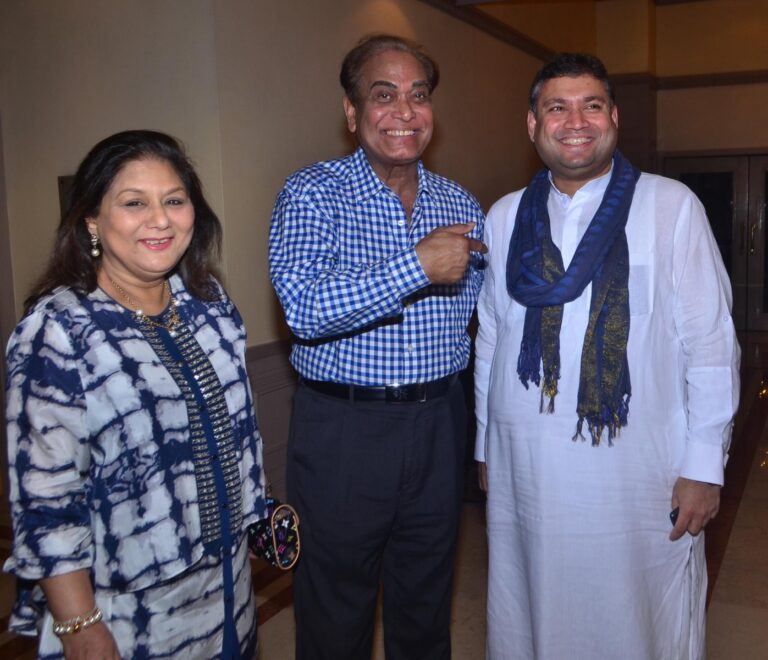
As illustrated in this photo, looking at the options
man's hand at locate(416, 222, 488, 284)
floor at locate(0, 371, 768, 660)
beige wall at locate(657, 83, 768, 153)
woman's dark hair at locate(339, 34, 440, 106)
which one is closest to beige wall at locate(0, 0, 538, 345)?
floor at locate(0, 371, 768, 660)

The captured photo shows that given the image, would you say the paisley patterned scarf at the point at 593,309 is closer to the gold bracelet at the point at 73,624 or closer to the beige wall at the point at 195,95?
the gold bracelet at the point at 73,624

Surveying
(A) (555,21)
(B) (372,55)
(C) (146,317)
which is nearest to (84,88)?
(B) (372,55)

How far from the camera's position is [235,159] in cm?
405

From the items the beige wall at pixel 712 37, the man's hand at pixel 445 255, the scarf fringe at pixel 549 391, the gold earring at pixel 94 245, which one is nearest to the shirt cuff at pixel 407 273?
the man's hand at pixel 445 255

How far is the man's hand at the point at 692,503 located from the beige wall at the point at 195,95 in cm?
257

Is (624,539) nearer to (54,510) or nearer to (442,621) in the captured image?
(442,621)

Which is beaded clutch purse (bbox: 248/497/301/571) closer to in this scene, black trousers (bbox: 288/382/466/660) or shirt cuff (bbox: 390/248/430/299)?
black trousers (bbox: 288/382/466/660)

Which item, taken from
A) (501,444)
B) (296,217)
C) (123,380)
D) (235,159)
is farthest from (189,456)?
(235,159)

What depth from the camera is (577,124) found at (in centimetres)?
215

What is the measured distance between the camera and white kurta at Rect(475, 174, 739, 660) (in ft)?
6.88

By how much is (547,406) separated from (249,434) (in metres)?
0.84

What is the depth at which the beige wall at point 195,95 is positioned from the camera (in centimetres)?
397

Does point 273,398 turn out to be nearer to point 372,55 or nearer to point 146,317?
point 372,55

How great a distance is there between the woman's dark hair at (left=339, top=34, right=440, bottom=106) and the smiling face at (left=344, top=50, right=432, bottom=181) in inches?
0.7
